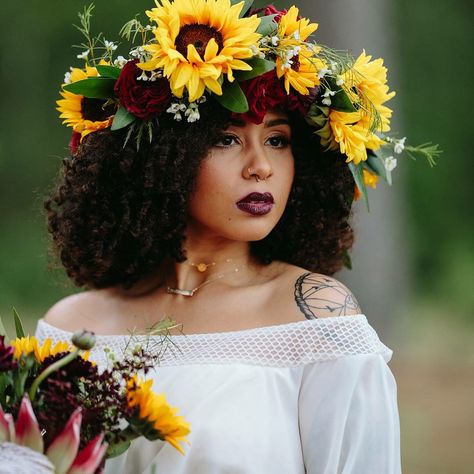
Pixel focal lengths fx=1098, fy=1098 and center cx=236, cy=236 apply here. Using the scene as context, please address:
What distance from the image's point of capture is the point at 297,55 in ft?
10.4

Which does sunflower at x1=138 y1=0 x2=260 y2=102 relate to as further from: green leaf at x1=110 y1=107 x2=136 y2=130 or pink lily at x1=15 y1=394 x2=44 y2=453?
pink lily at x1=15 y1=394 x2=44 y2=453

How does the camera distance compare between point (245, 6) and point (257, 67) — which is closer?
point (257, 67)

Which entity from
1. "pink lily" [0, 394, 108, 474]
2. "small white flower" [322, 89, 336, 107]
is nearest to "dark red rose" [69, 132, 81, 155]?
"small white flower" [322, 89, 336, 107]

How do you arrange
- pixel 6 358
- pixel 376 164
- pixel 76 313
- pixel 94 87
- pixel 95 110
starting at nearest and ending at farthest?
pixel 6 358 < pixel 94 87 < pixel 95 110 < pixel 376 164 < pixel 76 313

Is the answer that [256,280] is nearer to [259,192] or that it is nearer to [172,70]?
[259,192]

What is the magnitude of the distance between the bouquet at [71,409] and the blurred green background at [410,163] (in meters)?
5.73

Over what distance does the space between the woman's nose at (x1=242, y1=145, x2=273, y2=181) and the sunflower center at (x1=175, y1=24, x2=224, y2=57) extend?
33 cm

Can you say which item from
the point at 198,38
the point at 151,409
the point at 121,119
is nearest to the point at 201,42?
the point at 198,38

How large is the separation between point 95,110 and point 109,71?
0.60ft

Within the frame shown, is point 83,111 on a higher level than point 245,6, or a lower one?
lower

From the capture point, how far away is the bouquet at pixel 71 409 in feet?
7.83

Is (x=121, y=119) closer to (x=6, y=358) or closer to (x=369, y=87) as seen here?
(x=369, y=87)

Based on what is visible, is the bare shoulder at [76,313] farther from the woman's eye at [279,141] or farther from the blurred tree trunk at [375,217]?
the blurred tree trunk at [375,217]

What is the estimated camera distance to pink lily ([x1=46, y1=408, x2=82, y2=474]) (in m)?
2.38
